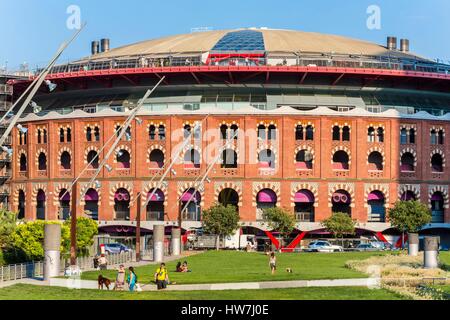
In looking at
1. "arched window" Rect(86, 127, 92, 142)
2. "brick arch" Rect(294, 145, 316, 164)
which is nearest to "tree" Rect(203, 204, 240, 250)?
"brick arch" Rect(294, 145, 316, 164)

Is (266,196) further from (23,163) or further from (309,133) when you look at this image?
(23,163)

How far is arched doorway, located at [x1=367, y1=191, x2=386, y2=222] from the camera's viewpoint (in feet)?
352

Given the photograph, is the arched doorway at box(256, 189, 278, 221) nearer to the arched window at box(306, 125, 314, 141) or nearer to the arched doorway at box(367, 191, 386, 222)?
the arched window at box(306, 125, 314, 141)

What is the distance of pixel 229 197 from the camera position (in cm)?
10744

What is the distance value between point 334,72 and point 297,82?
5024 millimetres

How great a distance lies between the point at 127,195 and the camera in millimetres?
109062

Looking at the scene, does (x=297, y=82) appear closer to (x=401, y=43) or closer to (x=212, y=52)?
(x=212, y=52)

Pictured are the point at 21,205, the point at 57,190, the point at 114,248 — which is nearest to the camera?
the point at 114,248

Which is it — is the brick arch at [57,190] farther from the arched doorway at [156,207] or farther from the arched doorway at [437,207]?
the arched doorway at [437,207]

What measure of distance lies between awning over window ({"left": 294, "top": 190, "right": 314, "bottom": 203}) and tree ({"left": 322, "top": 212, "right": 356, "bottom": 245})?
18.6ft

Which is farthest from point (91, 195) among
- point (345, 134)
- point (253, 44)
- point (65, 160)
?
point (345, 134)

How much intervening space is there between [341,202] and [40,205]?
110 ft

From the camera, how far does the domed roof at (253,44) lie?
114 m
